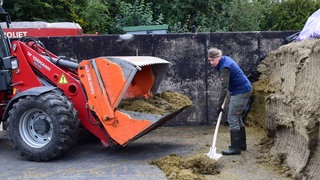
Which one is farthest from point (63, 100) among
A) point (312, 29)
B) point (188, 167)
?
point (312, 29)

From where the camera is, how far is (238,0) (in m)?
18.7

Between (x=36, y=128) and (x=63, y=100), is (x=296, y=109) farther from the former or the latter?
(x=36, y=128)

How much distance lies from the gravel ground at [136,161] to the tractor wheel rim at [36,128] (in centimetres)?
35

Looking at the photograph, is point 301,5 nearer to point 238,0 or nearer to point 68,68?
point 238,0

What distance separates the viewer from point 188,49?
34.5ft

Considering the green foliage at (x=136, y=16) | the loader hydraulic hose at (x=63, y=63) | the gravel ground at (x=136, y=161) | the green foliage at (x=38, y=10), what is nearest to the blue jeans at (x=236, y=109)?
the gravel ground at (x=136, y=161)

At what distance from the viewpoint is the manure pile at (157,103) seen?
7859mm

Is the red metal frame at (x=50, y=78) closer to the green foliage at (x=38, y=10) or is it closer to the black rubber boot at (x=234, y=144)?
the black rubber boot at (x=234, y=144)

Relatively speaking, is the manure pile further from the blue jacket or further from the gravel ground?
the blue jacket

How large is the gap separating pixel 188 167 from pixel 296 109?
1726 millimetres

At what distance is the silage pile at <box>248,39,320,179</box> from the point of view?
6.36m

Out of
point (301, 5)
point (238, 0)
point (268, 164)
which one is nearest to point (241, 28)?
point (238, 0)

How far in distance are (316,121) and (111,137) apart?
10.0 feet

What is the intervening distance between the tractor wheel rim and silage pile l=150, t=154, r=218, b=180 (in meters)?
1.80
